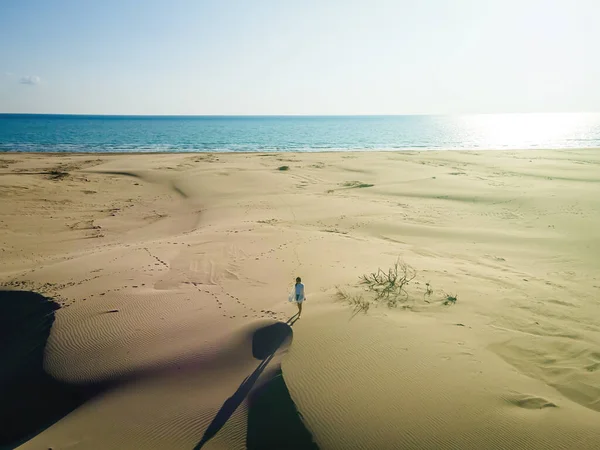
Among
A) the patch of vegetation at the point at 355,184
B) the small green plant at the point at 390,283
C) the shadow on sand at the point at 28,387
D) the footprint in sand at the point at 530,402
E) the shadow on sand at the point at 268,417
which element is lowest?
the shadow on sand at the point at 28,387

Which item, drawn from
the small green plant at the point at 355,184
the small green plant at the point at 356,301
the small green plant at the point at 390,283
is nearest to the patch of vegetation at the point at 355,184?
the small green plant at the point at 355,184

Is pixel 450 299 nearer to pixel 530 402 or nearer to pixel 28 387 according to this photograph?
pixel 530 402

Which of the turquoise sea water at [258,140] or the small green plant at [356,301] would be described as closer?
the small green plant at [356,301]

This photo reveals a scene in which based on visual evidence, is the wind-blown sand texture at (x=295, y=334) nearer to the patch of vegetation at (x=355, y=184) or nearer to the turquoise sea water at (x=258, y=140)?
the patch of vegetation at (x=355, y=184)

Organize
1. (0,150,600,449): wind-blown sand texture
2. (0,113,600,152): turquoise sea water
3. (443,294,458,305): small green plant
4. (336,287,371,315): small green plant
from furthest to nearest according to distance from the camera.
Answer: (0,113,600,152): turquoise sea water < (443,294,458,305): small green plant < (336,287,371,315): small green plant < (0,150,600,449): wind-blown sand texture

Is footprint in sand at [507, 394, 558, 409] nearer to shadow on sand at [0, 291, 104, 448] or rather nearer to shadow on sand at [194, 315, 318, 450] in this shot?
shadow on sand at [194, 315, 318, 450]

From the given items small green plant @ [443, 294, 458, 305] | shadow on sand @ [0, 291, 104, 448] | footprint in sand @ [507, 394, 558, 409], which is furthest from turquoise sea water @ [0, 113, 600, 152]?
footprint in sand @ [507, 394, 558, 409]
